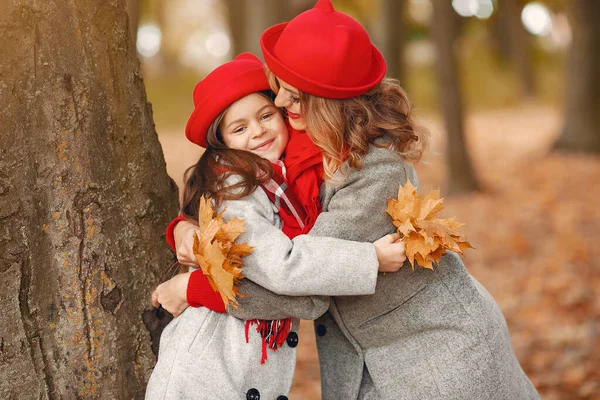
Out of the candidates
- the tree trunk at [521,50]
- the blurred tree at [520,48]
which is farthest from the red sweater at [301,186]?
the tree trunk at [521,50]

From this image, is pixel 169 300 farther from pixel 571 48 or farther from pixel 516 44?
pixel 516 44

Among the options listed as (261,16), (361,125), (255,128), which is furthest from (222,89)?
(261,16)

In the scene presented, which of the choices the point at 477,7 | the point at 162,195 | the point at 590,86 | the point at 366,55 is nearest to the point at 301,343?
the point at 162,195

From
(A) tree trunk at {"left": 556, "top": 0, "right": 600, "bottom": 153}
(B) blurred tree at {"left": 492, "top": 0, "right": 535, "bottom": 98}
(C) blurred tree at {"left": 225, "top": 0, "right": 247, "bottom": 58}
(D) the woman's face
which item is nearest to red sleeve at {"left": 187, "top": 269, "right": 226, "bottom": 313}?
(D) the woman's face

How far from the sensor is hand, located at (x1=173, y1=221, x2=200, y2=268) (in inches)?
90.8

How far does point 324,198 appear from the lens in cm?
236

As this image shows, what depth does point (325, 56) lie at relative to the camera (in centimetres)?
226

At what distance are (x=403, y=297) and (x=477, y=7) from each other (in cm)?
2297

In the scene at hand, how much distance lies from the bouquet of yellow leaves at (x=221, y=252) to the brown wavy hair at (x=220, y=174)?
143mm

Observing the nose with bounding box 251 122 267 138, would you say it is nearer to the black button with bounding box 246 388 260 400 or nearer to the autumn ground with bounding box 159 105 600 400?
the autumn ground with bounding box 159 105 600 400

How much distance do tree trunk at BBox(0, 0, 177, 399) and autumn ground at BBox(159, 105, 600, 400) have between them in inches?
44.1

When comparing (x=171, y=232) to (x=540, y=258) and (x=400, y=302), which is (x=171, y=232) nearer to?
(x=400, y=302)

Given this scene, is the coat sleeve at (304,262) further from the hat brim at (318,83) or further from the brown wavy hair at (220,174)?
the hat brim at (318,83)

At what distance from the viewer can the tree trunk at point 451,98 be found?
930 centimetres
